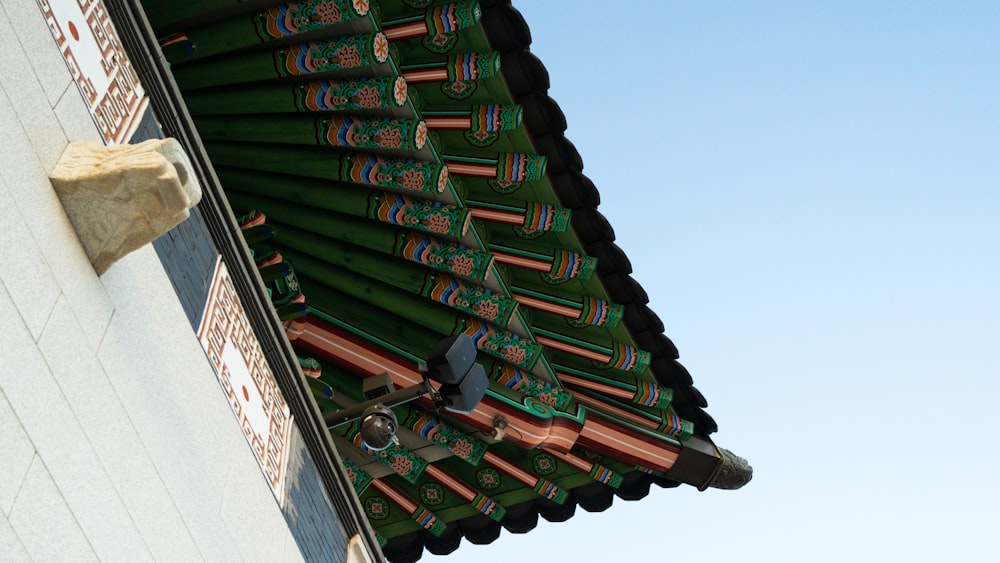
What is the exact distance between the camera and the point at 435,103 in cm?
664

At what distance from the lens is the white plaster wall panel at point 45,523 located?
2.86 metres

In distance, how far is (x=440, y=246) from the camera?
22.4 ft

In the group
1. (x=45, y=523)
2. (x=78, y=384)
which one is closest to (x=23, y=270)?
(x=78, y=384)

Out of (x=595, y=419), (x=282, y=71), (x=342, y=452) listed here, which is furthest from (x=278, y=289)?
(x=595, y=419)

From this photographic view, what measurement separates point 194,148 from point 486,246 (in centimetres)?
256

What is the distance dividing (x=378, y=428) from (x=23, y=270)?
248 cm

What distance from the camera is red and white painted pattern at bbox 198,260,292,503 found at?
4.54 m

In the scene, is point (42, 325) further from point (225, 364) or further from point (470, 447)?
point (470, 447)

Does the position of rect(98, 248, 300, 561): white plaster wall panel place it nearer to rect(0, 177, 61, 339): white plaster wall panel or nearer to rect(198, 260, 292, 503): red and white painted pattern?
rect(198, 260, 292, 503): red and white painted pattern

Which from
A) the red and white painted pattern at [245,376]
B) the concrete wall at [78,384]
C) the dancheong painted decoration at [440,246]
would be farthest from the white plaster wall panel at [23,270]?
the dancheong painted decoration at [440,246]

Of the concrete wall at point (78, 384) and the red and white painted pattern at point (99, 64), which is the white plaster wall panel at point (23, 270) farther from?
the red and white painted pattern at point (99, 64)

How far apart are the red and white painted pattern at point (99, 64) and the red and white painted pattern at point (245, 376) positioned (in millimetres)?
749

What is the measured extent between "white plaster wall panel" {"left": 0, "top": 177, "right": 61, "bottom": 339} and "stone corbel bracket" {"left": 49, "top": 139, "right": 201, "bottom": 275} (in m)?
0.24

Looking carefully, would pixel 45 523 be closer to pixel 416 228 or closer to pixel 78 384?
pixel 78 384
